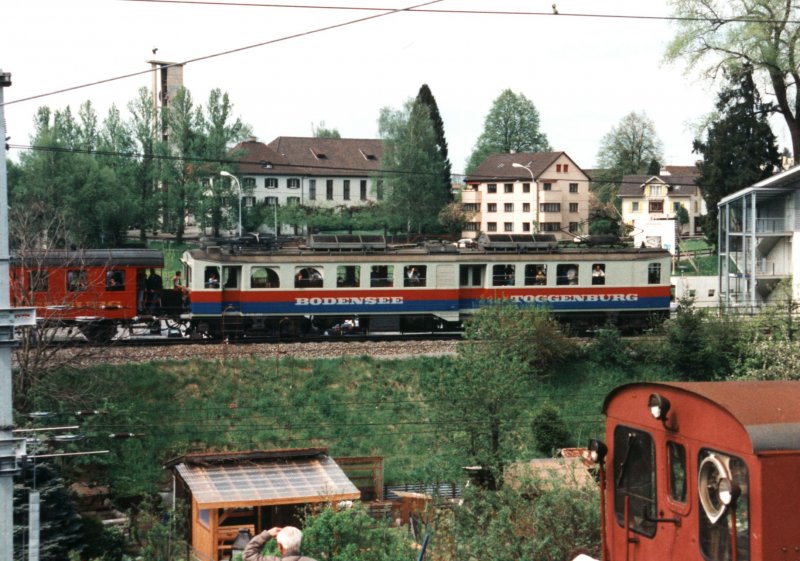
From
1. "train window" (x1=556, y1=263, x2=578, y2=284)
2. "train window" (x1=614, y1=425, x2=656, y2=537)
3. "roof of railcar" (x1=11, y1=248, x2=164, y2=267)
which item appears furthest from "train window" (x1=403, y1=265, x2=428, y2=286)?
"train window" (x1=614, y1=425, x2=656, y2=537)

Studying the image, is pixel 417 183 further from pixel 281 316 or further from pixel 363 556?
pixel 363 556

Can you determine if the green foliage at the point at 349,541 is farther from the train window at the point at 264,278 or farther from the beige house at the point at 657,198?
the beige house at the point at 657,198

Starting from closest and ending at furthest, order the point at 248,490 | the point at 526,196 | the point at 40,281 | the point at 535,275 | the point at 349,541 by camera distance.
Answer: the point at 349,541, the point at 248,490, the point at 40,281, the point at 535,275, the point at 526,196

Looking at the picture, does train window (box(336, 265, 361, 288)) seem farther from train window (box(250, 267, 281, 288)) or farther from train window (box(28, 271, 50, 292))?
train window (box(28, 271, 50, 292))

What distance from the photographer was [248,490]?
1858 cm

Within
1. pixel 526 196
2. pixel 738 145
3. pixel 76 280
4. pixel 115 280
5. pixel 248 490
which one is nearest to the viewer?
pixel 248 490

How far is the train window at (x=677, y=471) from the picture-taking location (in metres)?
7.46

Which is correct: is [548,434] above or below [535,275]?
below

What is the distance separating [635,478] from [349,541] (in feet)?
15.7

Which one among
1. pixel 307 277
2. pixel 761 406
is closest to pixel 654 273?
pixel 307 277

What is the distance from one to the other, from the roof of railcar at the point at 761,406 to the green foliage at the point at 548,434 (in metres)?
16.3

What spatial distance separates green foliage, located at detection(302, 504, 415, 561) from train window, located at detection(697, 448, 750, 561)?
4.76m

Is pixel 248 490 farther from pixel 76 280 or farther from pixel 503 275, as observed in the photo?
pixel 503 275

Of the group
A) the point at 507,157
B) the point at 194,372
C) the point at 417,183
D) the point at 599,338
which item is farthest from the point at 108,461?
the point at 507,157
